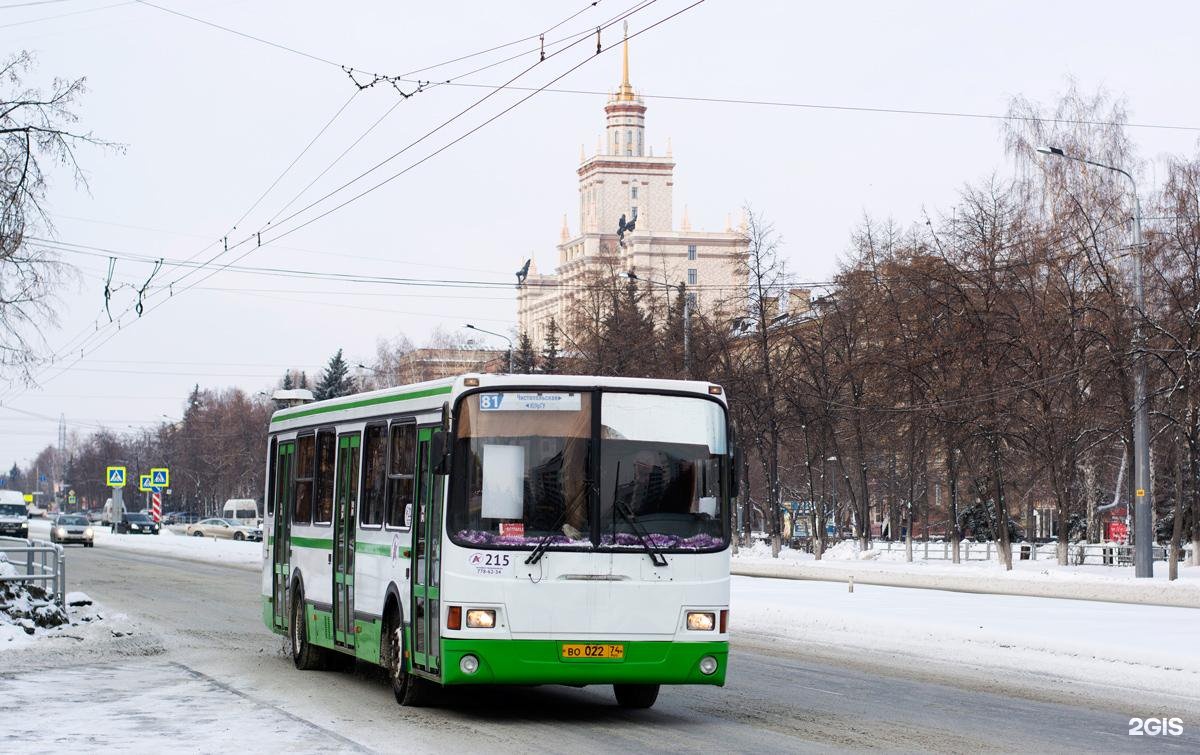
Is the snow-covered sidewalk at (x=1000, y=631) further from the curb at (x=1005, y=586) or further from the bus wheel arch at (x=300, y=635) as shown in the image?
the bus wheel arch at (x=300, y=635)

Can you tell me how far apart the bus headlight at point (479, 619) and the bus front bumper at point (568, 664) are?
115mm

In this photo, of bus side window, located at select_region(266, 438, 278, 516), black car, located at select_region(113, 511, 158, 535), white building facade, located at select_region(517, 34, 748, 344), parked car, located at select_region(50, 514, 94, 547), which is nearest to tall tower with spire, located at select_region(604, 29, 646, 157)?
white building facade, located at select_region(517, 34, 748, 344)

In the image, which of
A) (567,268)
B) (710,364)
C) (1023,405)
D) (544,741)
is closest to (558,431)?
(544,741)

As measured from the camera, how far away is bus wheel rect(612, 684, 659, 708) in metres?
13.8

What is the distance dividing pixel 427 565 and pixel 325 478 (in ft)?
12.7

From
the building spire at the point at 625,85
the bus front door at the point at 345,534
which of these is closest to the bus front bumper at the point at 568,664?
the bus front door at the point at 345,534

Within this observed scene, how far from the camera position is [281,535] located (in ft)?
60.7

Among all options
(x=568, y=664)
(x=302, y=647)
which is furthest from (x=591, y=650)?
(x=302, y=647)

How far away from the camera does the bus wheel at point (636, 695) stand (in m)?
13.8

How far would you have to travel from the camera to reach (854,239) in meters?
62.8

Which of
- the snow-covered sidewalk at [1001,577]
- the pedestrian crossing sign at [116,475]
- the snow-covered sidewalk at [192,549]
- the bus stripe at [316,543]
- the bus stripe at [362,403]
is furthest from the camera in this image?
the pedestrian crossing sign at [116,475]

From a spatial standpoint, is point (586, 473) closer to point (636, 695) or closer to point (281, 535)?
point (636, 695)

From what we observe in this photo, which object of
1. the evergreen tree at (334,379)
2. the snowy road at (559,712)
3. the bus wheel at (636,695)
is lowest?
the snowy road at (559,712)

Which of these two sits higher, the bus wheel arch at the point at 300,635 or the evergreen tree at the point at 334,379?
the evergreen tree at the point at 334,379
